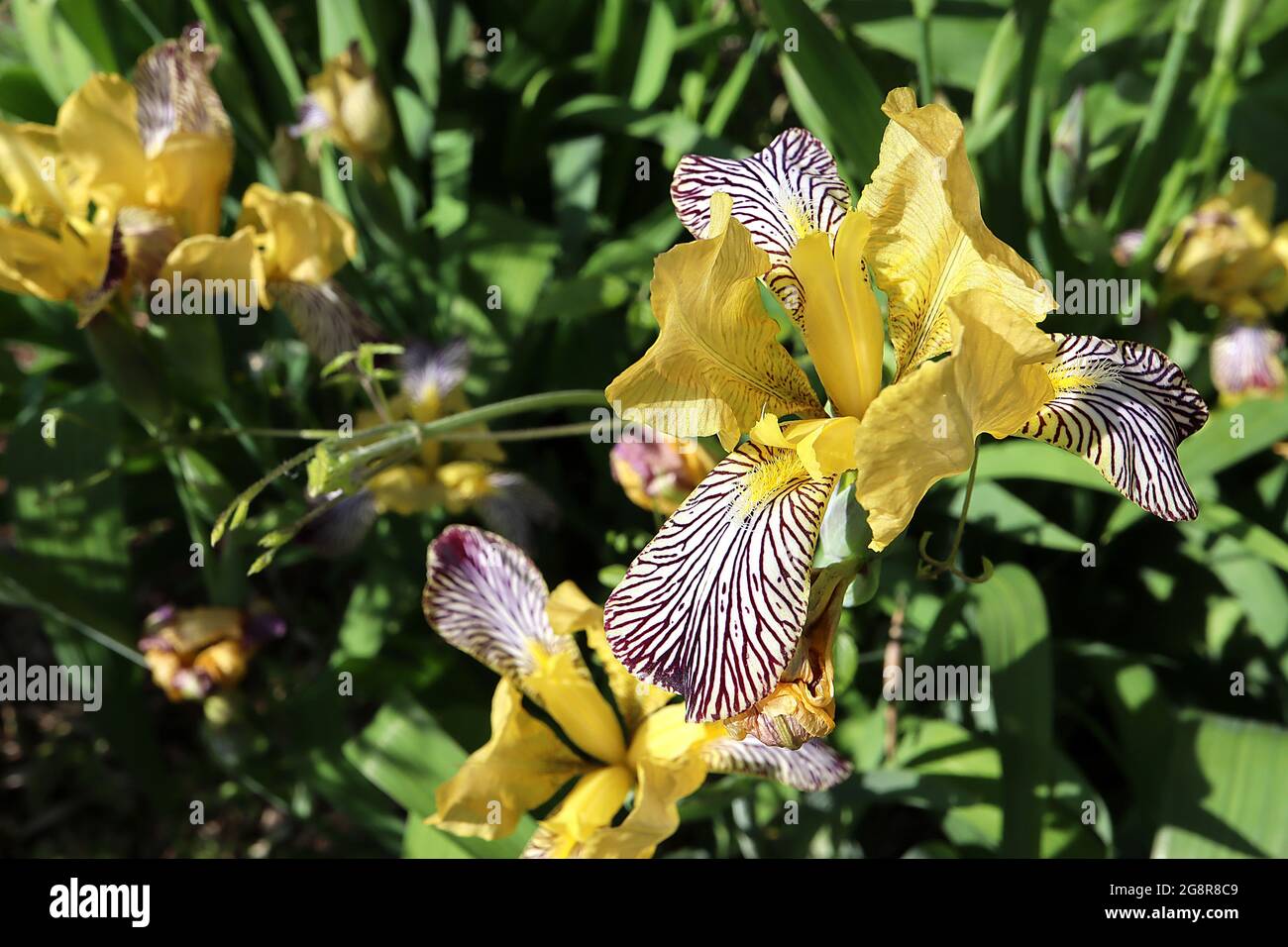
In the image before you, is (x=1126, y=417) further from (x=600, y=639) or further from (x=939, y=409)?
(x=600, y=639)

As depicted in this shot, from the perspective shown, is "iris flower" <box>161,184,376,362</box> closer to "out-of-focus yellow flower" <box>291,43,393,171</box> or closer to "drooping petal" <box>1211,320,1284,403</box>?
"out-of-focus yellow flower" <box>291,43,393,171</box>

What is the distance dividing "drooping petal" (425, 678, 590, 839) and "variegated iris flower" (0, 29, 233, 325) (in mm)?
885

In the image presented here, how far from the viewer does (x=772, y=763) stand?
1.38 meters

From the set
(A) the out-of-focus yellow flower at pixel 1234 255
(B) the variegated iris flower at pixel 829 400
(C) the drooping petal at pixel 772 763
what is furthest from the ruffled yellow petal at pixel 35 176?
(A) the out-of-focus yellow flower at pixel 1234 255

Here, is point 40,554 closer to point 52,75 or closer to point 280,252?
point 280,252

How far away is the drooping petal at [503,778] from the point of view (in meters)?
1.36

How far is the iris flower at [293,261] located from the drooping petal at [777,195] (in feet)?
2.42

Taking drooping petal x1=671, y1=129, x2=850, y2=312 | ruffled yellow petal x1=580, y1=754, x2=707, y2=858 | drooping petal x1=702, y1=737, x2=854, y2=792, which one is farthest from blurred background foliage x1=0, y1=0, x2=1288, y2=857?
drooping petal x1=671, y1=129, x2=850, y2=312

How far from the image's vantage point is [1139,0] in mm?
2400

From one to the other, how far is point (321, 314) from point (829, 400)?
103 cm

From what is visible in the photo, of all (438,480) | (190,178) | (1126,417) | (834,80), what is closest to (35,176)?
(190,178)

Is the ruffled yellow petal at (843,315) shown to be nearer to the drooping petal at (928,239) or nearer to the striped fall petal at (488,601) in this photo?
the drooping petal at (928,239)

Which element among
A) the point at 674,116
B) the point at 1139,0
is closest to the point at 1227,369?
the point at 1139,0

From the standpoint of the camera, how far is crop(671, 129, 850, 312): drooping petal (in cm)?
124
